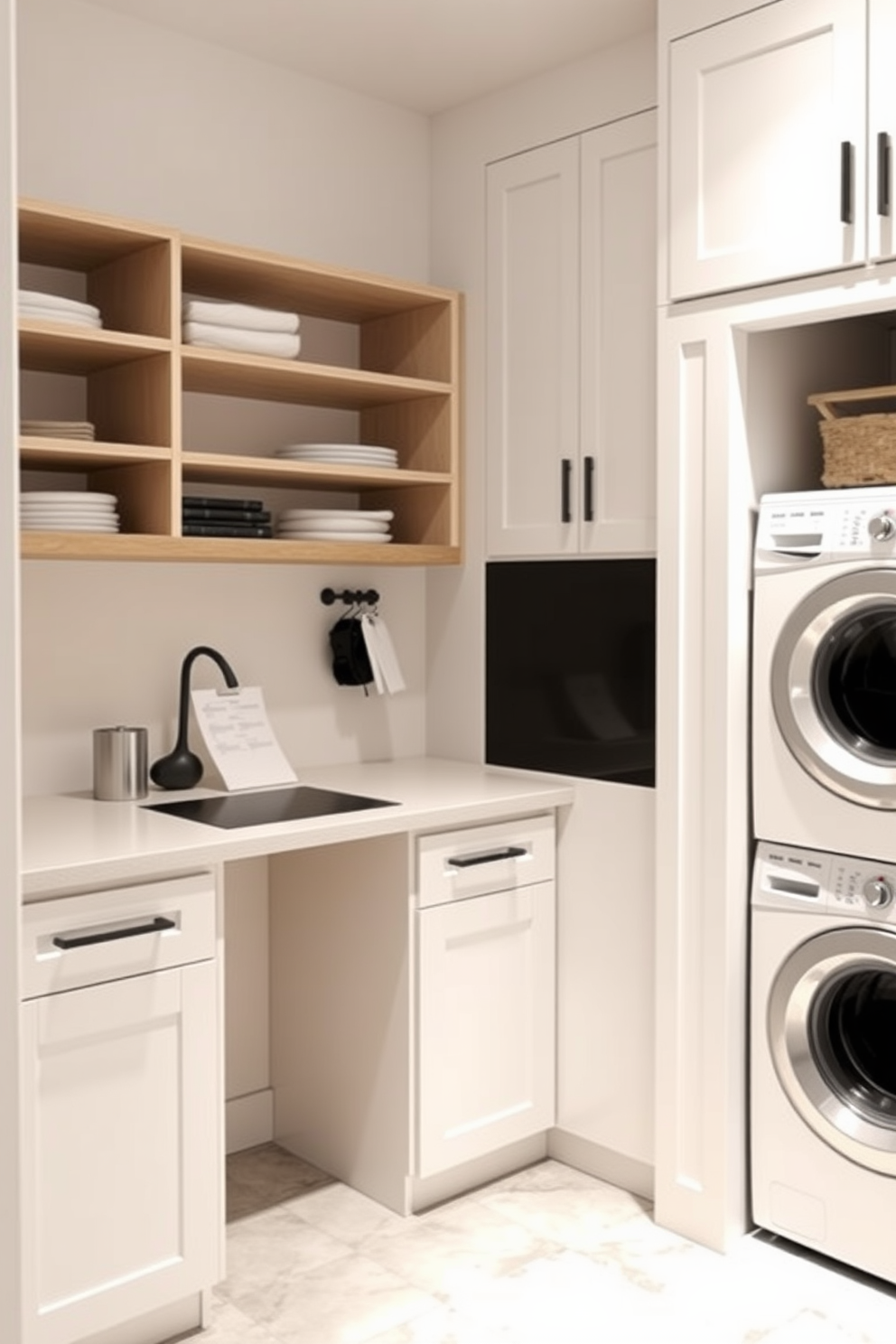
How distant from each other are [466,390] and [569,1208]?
200 cm

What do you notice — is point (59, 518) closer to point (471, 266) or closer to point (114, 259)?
point (114, 259)

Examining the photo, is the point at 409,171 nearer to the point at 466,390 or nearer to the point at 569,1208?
the point at 466,390

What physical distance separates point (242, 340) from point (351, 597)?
793 mm

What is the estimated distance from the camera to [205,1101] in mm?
2469

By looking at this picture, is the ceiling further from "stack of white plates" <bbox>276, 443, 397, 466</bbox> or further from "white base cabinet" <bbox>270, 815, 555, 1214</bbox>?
"white base cabinet" <bbox>270, 815, 555, 1214</bbox>

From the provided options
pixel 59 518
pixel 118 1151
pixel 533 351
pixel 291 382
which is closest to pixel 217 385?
pixel 291 382

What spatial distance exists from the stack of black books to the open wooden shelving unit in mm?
45

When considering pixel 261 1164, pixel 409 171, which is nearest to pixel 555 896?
pixel 261 1164

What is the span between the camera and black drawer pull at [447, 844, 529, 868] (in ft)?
9.62

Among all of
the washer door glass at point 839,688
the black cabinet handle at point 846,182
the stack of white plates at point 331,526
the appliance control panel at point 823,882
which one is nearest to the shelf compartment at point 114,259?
the stack of white plates at point 331,526

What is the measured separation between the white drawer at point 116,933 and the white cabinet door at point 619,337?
1262mm

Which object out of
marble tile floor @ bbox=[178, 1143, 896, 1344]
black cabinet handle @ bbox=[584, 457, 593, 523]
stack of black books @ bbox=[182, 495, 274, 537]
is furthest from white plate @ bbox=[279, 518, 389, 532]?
marble tile floor @ bbox=[178, 1143, 896, 1344]

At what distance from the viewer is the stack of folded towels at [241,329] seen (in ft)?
9.16

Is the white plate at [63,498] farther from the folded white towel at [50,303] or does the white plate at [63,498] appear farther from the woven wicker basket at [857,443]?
the woven wicker basket at [857,443]
